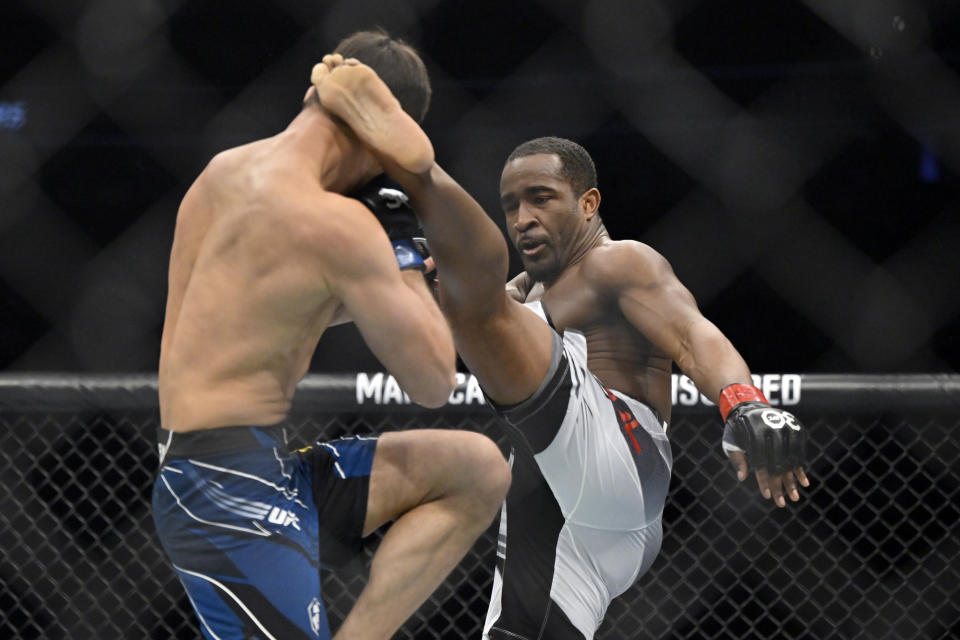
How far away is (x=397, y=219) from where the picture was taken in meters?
1.53

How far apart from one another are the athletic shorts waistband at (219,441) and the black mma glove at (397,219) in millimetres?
304

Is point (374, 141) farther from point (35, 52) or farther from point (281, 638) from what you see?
point (35, 52)

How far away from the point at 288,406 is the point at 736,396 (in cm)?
84

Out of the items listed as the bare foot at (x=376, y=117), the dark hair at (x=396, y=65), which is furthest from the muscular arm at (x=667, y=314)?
the bare foot at (x=376, y=117)

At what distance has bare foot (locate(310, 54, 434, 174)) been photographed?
141 centimetres

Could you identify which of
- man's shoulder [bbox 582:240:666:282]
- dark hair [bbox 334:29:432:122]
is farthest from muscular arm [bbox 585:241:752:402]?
dark hair [bbox 334:29:432:122]

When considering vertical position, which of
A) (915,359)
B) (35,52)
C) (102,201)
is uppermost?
(35,52)

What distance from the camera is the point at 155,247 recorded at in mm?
4059

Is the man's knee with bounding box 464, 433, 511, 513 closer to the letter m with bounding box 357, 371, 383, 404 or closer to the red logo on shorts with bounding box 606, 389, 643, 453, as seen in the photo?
the red logo on shorts with bounding box 606, 389, 643, 453

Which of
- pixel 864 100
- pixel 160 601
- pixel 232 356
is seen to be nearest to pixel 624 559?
pixel 232 356

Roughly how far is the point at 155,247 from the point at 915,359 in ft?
9.37

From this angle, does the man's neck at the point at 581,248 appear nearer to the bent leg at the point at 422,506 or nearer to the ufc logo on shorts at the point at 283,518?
the bent leg at the point at 422,506

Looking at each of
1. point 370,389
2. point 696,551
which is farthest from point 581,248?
point 696,551

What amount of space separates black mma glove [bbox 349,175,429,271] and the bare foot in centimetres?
10
